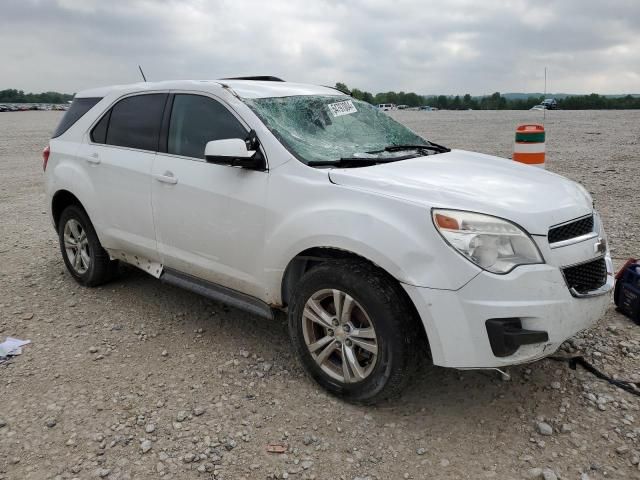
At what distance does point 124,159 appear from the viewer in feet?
14.3

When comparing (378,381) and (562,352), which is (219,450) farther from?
(562,352)

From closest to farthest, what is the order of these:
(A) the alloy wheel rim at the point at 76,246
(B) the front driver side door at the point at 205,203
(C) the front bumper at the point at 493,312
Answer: (C) the front bumper at the point at 493,312 < (B) the front driver side door at the point at 205,203 < (A) the alloy wheel rim at the point at 76,246

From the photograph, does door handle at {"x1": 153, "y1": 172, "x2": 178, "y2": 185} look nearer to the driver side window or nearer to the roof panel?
the driver side window

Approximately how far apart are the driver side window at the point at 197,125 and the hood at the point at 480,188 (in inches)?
36.9

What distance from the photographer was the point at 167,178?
12.9 ft

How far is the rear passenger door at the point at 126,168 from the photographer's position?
13.8ft

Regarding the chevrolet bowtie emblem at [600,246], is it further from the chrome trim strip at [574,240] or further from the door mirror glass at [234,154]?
the door mirror glass at [234,154]

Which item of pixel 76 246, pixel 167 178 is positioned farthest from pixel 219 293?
pixel 76 246

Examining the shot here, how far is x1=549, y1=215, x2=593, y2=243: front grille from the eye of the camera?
286cm

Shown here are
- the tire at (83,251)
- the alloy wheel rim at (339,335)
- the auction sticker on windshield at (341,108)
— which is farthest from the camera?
the tire at (83,251)

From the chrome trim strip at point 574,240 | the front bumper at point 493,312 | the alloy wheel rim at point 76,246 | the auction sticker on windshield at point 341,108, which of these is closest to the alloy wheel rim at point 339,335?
the front bumper at point 493,312

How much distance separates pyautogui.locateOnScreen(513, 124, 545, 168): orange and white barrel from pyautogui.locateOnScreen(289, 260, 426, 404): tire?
3476 millimetres

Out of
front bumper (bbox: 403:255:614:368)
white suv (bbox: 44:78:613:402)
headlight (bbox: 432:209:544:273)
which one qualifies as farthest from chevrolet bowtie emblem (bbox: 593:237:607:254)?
headlight (bbox: 432:209:544:273)

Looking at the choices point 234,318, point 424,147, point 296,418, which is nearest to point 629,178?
point 424,147
